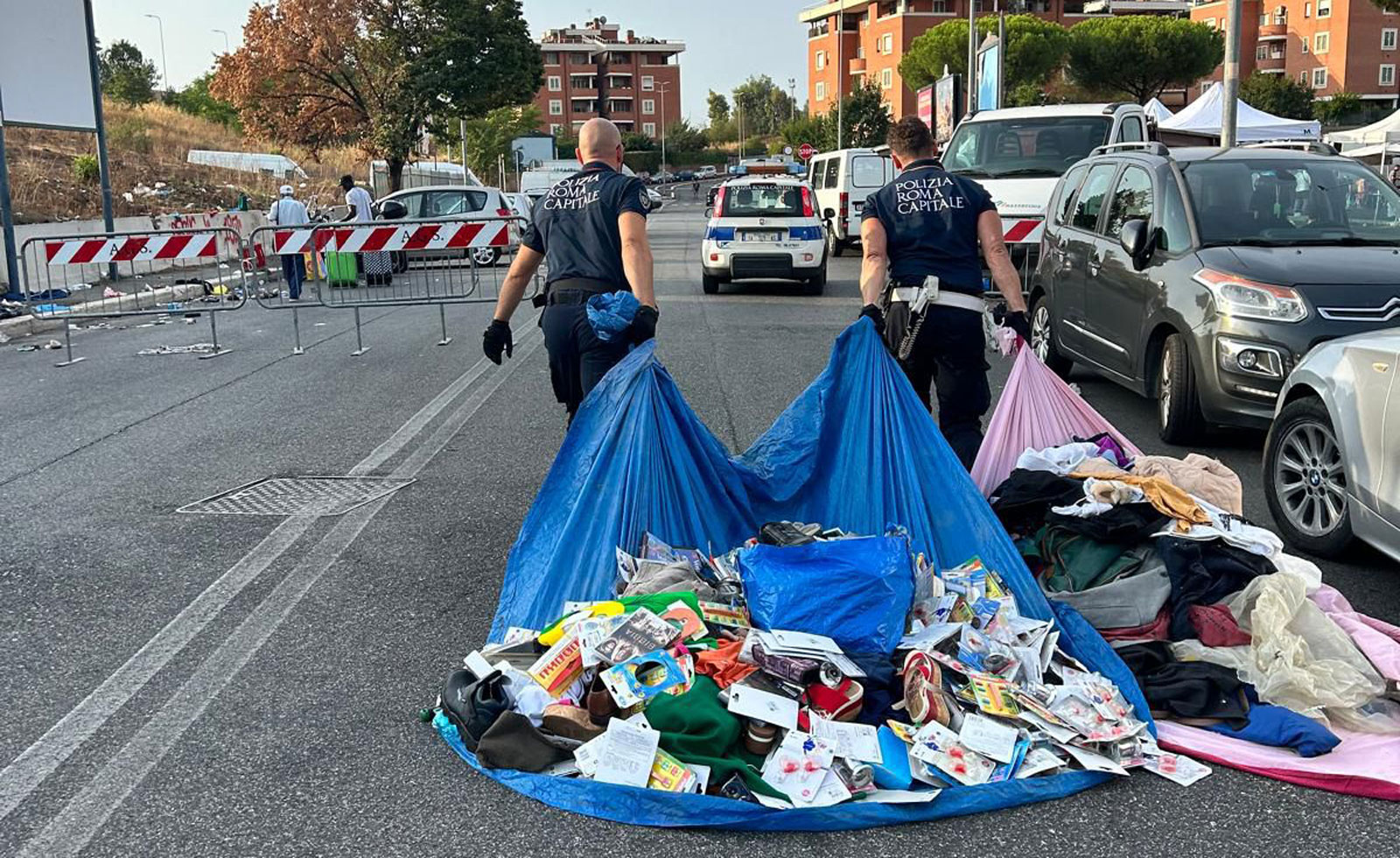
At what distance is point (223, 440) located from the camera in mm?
8586

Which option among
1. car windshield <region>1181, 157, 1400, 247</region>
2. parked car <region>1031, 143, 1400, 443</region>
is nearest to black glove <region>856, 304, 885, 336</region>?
parked car <region>1031, 143, 1400, 443</region>

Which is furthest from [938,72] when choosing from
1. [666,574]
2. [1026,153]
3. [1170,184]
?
[666,574]

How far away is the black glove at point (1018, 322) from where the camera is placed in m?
5.87

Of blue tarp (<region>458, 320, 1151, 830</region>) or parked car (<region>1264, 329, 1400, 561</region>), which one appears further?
parked car (<region>1264, 329, 1400, 561</region>)

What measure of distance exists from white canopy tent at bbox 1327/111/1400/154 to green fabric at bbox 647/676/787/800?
97.1 ft

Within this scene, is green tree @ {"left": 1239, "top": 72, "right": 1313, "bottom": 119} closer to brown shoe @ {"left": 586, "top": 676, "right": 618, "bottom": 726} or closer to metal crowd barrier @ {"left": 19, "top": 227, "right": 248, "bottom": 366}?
metal crowd barrier @ {"left": 19, "top": 227, "right": 248, "bottom": 366}

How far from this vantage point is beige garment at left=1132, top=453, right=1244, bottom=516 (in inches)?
209

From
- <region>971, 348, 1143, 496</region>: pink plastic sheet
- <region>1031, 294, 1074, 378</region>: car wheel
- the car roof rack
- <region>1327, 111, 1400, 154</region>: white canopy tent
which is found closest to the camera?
<region>971, 348, 1143, 496</region>: pink plastic sheet

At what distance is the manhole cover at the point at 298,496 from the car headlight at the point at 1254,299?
16.2 feet

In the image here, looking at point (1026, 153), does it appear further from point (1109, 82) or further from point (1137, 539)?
point (1109, 82)

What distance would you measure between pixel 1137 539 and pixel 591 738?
2.23 meters

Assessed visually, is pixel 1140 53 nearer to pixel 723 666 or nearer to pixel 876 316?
pixel 876 316

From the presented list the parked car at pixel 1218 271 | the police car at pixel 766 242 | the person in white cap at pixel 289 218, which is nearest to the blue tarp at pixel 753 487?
the parked car at pixel 1218 271

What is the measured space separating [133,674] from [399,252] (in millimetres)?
10628
